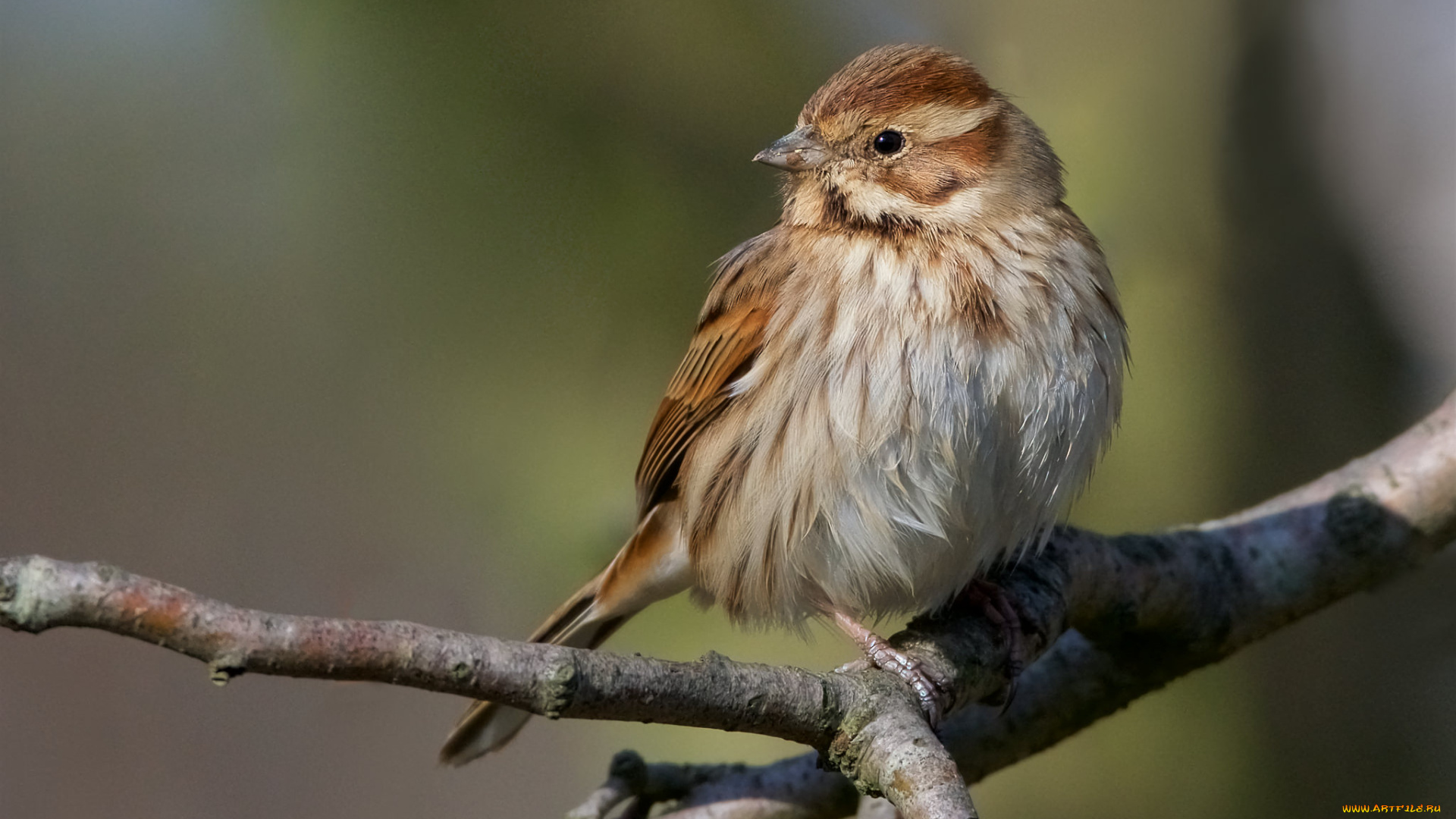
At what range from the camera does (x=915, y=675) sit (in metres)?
3.10

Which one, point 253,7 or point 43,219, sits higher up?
point 253,7

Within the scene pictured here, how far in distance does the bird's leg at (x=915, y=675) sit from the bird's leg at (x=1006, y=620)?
339 millimetres

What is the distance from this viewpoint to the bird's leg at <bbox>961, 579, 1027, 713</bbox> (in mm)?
3391

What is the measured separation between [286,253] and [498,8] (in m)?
1.56

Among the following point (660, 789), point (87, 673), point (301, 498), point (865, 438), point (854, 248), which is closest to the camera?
point (865, 438)

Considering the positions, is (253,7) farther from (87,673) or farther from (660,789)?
(660,789)

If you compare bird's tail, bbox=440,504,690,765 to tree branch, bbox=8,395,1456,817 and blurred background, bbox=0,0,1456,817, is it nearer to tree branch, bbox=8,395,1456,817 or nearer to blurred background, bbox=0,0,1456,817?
tree branch, bbox=8,395,1456,817

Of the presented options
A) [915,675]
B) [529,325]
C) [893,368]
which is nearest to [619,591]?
[915,675]

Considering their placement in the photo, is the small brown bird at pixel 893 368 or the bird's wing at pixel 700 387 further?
the bird's wing at pixel 700 387

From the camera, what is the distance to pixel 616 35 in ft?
16.9

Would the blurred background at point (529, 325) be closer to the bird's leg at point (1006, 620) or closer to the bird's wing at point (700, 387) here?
the bird's wing at point (700, 387)

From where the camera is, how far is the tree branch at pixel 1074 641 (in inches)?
93.6

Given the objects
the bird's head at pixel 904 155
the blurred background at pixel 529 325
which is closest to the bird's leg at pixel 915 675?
the bird's head at pixel 904 155

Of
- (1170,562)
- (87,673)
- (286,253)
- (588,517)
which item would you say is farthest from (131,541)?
(1170,562)
